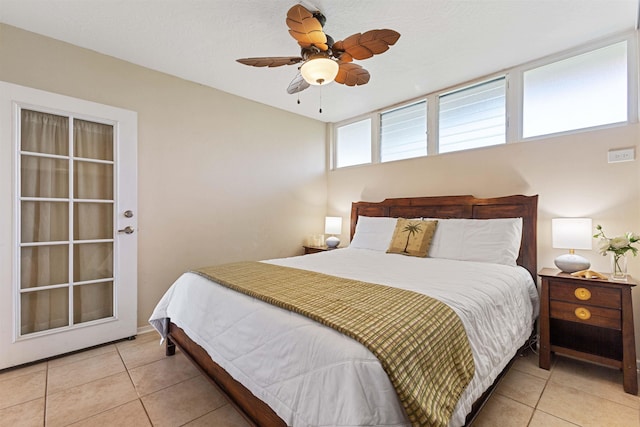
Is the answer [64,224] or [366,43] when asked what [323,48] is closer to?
[366,43]

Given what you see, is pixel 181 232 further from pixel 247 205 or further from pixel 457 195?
pixel 457 195

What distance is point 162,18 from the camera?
2.11 metres

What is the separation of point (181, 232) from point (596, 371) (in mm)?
3735

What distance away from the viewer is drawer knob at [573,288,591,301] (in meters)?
2.01

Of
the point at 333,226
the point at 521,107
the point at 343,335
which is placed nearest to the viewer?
the point at 343,335

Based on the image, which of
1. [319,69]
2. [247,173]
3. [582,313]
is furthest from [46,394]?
[582,313]

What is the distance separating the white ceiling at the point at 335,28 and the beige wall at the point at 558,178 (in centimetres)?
82

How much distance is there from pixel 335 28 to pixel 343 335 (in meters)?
2.16

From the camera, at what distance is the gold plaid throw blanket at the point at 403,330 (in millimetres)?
993

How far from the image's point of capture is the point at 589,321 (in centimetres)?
200

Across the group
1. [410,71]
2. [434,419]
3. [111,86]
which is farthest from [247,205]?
[434,419]

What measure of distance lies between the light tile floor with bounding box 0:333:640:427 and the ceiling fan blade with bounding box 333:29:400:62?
222cm

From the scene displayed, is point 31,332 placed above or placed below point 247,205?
below

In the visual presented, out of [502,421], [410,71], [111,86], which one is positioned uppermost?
[410,71]
